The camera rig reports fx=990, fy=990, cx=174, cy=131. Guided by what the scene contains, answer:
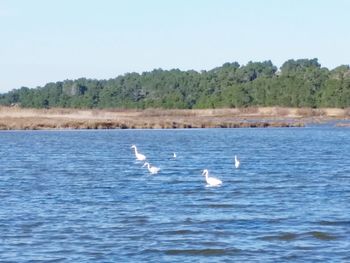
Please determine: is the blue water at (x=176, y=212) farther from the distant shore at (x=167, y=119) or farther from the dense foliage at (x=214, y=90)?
the dense foliage at (x=214, y=90)

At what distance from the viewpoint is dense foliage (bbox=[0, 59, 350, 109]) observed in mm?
146875

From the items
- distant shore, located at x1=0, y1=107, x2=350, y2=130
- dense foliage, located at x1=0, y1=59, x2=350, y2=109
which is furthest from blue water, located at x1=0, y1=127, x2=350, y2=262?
dense foliage, located at x1=0, y1=59, x2=350, y2=109

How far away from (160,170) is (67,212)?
14735mm

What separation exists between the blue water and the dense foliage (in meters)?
104

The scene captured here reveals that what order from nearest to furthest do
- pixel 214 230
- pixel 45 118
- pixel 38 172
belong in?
pixel 214 230 < pixel 38 172 < pixel 45 118

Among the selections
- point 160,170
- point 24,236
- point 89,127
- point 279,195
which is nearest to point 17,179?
point 160,170

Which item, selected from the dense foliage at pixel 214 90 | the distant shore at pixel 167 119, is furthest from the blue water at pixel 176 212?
the dense foliage at pixel 214 90

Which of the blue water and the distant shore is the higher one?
the distant shore

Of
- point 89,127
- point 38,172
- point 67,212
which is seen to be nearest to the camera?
point 67,212

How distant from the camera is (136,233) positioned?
21.0 meters

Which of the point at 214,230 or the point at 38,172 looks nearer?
the point at 214,230

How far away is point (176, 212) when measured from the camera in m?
24.5

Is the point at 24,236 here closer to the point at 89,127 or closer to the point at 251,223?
the point at 251,223

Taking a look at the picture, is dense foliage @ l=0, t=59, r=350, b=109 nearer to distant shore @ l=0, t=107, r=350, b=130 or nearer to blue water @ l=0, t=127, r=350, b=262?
distant shore @ l=0, t=107, r=350, b=130
